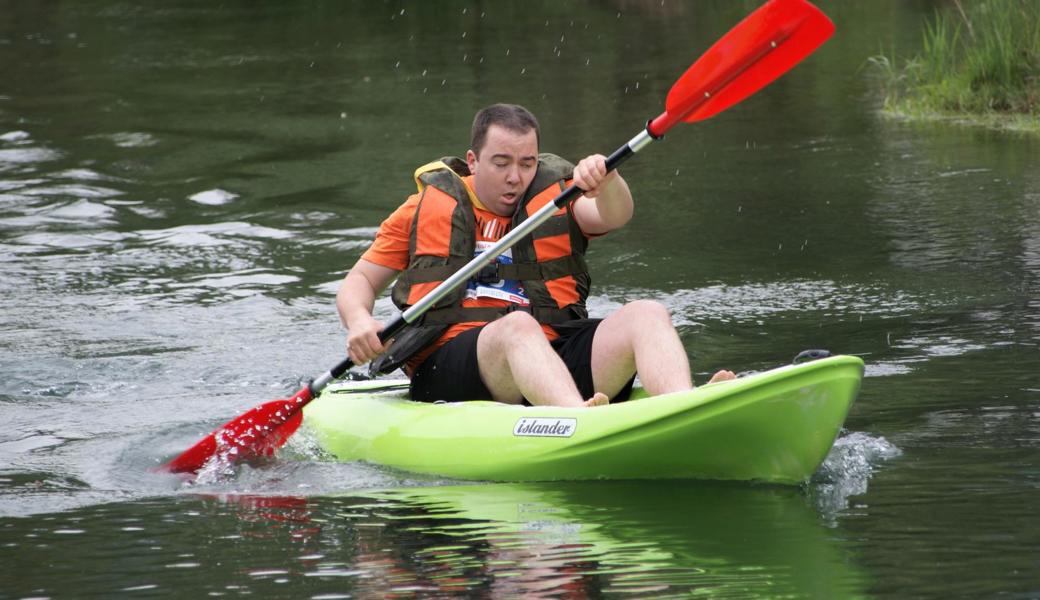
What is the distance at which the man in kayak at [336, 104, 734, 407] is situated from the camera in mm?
4383

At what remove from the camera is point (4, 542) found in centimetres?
389

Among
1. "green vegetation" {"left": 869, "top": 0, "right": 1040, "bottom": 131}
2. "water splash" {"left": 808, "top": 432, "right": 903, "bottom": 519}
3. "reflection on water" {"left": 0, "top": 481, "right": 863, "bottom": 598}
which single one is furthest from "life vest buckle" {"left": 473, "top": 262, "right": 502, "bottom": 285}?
"green vegetation" {"left": 869, "top": 0, "right": 1040, "bottom": 131}

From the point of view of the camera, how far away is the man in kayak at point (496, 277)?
173 inches

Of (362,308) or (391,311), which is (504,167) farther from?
(391,311)

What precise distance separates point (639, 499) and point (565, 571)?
0.73 meters

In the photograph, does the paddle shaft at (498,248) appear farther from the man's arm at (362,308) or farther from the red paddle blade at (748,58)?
the red paddle blade at (748,58)

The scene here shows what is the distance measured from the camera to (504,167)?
4.59 m

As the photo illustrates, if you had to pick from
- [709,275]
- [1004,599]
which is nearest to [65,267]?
[709,275]

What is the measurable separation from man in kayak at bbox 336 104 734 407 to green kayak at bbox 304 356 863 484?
0.12m

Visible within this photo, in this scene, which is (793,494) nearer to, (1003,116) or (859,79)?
(1003,116)

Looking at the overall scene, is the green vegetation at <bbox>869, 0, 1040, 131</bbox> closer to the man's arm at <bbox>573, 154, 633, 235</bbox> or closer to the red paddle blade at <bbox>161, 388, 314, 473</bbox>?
the man's arm at <bbox>573, 154, 633, 235</bbox>

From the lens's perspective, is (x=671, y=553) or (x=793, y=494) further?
(x=793, y=494)

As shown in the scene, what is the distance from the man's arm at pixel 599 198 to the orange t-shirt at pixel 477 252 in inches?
8.9

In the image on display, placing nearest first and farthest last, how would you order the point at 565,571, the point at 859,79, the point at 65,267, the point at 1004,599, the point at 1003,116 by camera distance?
the point at 1004,599
the point at 565,571
the point at 65,267
the point at 1003,116
the point at 859,79
